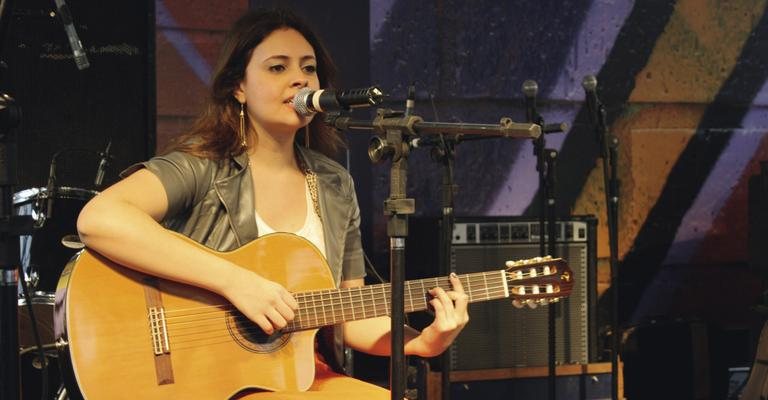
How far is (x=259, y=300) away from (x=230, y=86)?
75 cm

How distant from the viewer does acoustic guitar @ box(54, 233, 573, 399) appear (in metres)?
2.62

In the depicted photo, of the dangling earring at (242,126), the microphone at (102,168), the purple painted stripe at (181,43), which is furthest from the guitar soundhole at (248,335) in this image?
the purple painted stripe at (181,43)

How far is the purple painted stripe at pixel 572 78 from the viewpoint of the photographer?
→ 5.50 metres

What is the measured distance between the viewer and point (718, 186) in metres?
5.88

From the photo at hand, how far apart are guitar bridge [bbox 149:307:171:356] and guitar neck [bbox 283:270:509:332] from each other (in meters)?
0.34

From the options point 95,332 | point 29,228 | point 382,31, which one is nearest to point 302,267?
point 95,332

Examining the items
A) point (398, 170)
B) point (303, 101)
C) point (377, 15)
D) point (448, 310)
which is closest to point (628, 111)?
point (377, 15)

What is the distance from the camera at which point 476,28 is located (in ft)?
17.7

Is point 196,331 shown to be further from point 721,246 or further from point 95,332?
point 721,246

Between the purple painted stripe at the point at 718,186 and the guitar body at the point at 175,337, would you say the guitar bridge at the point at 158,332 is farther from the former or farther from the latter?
the purple painted stripe at the point at 718,186

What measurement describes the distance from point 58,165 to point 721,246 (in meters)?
3.70

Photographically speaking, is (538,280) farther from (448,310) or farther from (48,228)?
(48,228)

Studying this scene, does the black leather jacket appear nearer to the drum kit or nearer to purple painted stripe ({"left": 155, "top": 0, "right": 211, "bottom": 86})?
the drum kit

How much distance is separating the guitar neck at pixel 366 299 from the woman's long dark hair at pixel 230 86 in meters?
0.55
